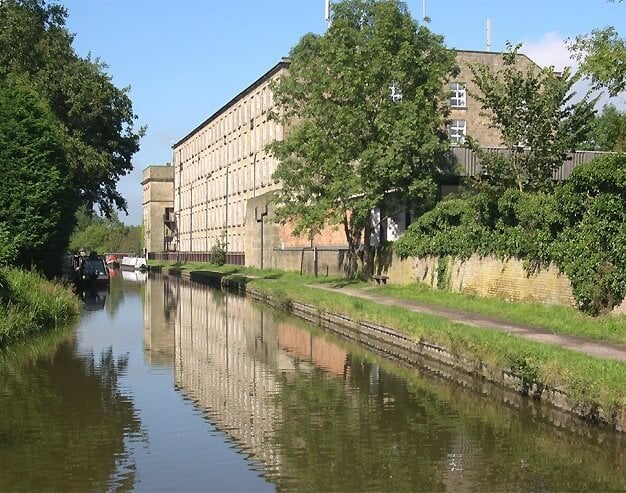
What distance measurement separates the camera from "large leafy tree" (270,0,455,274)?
110ft

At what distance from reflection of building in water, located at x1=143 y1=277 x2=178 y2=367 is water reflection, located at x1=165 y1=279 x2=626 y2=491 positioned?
1.87ft

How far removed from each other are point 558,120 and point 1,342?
2096cm

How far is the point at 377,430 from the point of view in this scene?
1174 cm

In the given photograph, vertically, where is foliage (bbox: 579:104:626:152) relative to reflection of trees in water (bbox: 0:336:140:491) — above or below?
above

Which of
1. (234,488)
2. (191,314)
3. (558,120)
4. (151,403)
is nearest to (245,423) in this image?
(151,403)

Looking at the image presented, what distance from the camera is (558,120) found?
30.9m

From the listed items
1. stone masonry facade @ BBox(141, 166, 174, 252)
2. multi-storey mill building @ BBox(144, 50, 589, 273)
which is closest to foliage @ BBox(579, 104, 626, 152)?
multi-storey mill building @ BBox(144, 50, 589, 273)

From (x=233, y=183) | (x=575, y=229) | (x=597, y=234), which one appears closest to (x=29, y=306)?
(x=575, y=229)

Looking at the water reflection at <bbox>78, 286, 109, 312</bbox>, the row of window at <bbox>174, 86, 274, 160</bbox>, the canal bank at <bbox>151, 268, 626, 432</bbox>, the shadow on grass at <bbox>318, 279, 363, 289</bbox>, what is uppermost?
the row of window at <bbox>174, 86, 274, 160</bbox>

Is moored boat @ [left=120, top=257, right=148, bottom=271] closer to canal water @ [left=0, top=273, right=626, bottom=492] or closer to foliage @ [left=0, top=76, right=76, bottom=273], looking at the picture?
foliage @ [left=0, top=76, right=76, bottom=273]

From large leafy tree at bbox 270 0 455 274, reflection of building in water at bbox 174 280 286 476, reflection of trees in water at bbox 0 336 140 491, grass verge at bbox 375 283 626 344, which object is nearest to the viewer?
reflection of trees in water at bbox 0 336 140 491

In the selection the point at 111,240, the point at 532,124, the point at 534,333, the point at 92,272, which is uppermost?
the point at 532,124

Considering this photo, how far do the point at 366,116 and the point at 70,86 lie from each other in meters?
17.4

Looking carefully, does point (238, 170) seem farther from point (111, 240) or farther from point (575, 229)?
point (111, 240)
